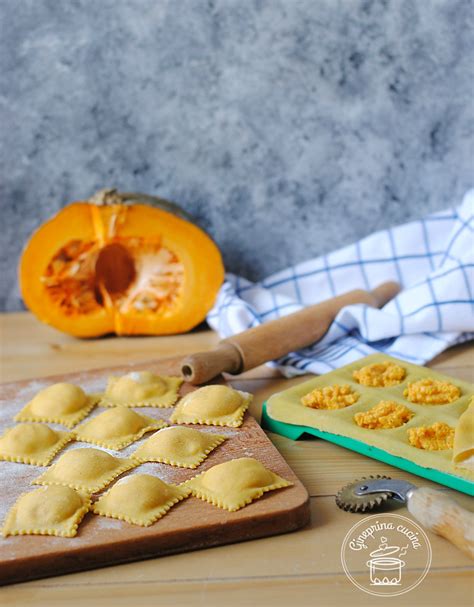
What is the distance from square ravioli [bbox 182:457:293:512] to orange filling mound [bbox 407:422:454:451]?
18 cm

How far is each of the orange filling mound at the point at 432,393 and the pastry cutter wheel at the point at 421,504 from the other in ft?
0.66

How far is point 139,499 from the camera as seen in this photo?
92 cm

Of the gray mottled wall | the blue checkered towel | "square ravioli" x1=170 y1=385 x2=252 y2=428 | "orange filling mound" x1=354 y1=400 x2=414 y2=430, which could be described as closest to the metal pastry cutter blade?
"orange filling mound" x1=354 y1=400 x2=414 y2=430

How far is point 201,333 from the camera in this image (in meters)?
1.77

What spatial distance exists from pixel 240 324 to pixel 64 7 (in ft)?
2.79

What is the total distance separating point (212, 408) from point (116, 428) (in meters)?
0.15

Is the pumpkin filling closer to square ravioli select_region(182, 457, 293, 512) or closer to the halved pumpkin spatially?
the halved pumpkin

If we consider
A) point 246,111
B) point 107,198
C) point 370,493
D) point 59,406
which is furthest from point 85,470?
point 246,111

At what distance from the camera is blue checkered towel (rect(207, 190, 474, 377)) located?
152cm

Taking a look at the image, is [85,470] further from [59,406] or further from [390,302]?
[390,302]

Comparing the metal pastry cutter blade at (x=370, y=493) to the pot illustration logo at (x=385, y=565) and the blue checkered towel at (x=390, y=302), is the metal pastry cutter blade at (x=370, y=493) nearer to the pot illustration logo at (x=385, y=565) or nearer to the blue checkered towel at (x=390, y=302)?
the pot illustration logo at (x=385, y=565)

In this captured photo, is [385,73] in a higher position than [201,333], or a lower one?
higher

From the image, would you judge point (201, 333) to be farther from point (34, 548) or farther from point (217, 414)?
point (34, 548)

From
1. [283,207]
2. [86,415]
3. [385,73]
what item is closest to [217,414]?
[86,415]
